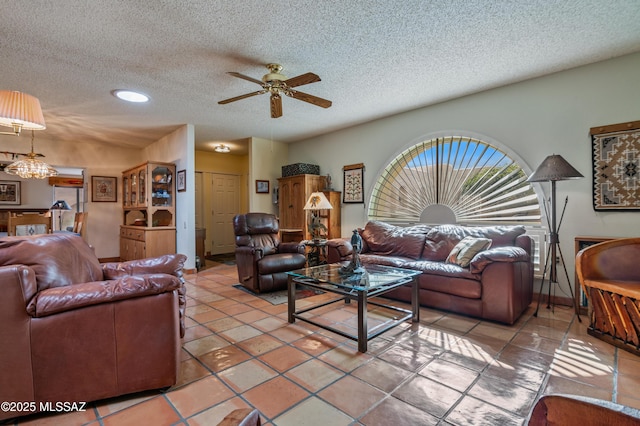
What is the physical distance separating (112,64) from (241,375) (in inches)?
125

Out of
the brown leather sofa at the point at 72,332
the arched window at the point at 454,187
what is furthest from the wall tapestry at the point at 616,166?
the brown leather sofa at the point at 72,332

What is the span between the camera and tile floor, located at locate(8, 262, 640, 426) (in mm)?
1512

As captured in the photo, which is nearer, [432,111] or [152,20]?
[152,20]

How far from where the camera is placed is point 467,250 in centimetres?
307

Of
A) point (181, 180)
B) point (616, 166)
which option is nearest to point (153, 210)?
point (181, 180)

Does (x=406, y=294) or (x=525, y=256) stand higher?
(x=525, y=256)

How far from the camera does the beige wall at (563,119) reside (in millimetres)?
2906

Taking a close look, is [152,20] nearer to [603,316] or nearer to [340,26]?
[340,26]

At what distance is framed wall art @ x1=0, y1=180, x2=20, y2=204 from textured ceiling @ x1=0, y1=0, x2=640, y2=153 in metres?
3.46

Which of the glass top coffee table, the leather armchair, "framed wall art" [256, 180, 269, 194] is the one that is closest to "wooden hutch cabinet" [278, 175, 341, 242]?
"framed wall art" [256, 180, 269, 194]

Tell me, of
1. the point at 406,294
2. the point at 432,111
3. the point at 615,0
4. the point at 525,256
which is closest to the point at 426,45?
the point at 615,0

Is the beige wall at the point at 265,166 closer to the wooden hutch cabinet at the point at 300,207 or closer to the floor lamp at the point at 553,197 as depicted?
the wooden hutch cabinet at the point at 300,207

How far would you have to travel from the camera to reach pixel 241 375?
188cm

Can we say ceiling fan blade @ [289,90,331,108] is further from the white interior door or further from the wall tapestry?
the white interior door
